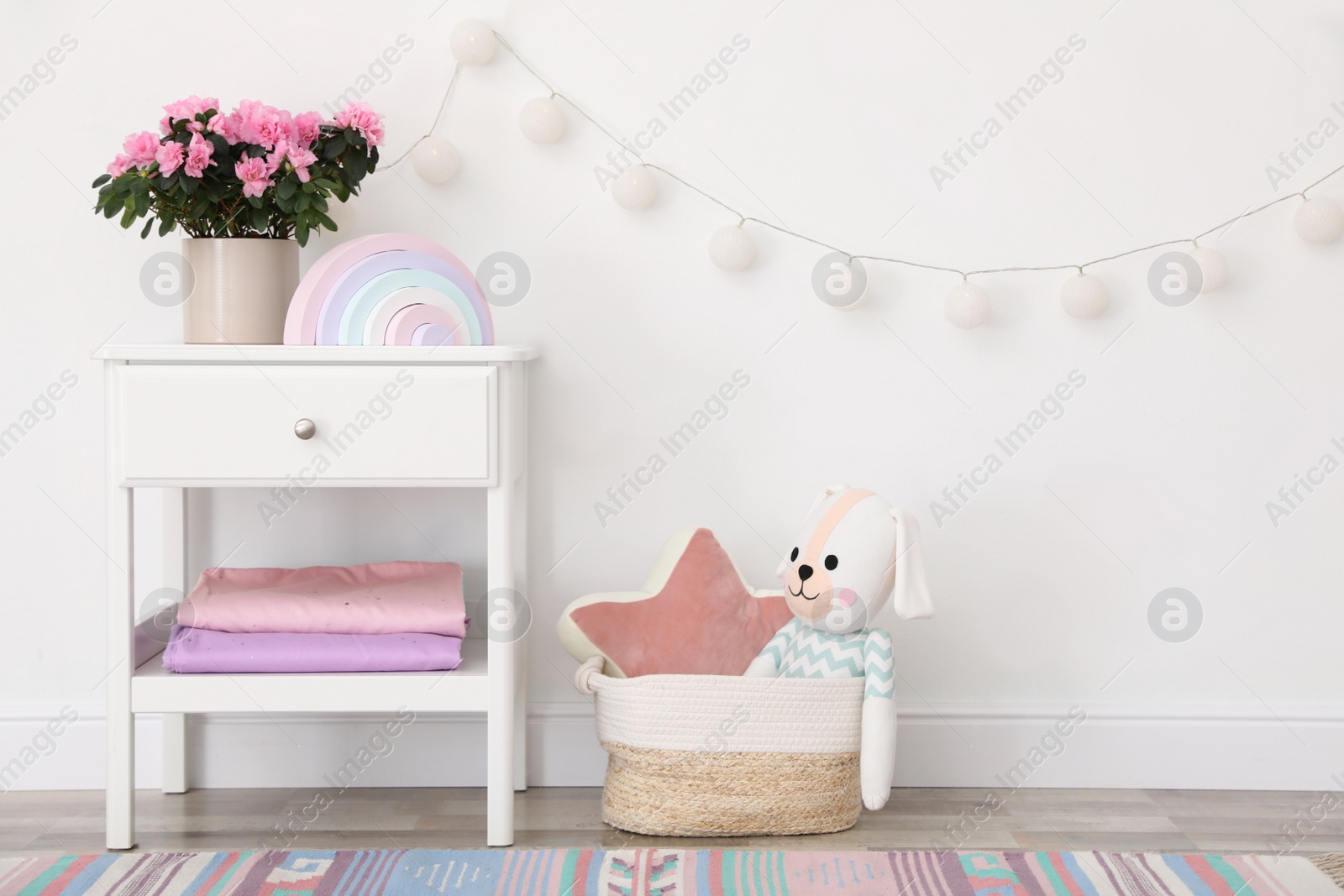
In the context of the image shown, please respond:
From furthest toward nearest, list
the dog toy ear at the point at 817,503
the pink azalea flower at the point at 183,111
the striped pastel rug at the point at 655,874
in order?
the dog toy ear at the point at 817,503 < the pink azalea flower at the point at 183,111 < the striped pastel rug at the point at 655,874

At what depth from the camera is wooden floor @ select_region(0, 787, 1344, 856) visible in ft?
4.76

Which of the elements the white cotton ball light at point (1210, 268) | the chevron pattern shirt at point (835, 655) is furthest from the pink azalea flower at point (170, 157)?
the white cotton ball light at point (1210, 268)

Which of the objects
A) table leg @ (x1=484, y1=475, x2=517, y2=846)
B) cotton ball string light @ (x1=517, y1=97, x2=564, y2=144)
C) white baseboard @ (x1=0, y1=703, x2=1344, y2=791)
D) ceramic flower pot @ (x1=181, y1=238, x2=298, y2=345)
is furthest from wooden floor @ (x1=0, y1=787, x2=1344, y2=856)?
cotton ball string light @ (x1=517, y1=97, x2=564, y2=144)

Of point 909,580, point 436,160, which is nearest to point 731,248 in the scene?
point 436,160

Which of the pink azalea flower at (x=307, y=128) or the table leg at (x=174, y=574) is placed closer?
the pink azalea flower at (x=307, y=128)

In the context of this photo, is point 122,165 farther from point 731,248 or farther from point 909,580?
point 909,580

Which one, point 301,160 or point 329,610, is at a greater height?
point 301,160

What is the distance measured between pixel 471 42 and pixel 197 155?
45cm

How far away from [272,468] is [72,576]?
0.60 meters

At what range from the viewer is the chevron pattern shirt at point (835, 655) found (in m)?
1.42

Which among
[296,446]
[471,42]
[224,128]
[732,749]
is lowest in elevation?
[732,749]

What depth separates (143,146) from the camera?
4.42ft

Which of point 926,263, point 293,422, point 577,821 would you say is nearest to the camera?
point 293,422

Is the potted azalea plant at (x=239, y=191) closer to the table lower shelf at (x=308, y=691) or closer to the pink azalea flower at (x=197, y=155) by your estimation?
the pink azalea flower at (x=197, y=155)
